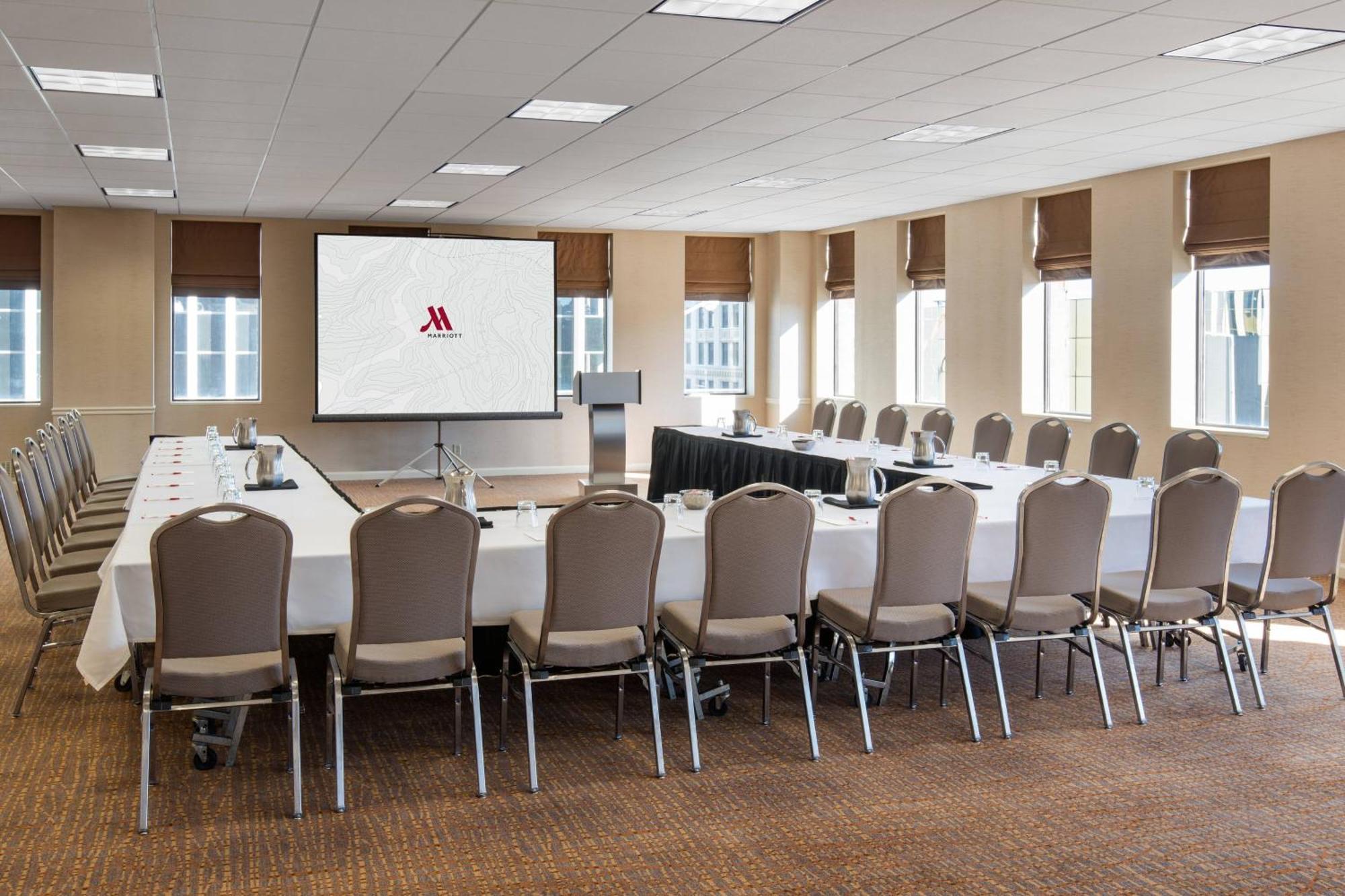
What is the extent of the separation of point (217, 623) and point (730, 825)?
174 centimetres

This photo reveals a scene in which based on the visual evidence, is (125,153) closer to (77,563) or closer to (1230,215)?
(77,563)

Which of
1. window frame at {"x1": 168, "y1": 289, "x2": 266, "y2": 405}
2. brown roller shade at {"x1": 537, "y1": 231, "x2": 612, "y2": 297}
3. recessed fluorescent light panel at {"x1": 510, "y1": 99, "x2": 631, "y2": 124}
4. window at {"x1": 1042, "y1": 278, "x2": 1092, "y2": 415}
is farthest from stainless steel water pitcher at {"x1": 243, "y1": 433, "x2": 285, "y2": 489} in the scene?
brown roller shade at {"x1": 537, "y1": 231, "x2": 612, "y2": 297}

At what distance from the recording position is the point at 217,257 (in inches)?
520

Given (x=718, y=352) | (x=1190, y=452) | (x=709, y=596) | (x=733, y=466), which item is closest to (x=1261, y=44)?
(x=1190, y=452)

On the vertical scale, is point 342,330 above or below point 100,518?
above

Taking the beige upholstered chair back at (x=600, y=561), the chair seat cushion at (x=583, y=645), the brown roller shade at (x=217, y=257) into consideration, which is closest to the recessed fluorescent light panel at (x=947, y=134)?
the beige upholstered chair back at (x=600, y=561)

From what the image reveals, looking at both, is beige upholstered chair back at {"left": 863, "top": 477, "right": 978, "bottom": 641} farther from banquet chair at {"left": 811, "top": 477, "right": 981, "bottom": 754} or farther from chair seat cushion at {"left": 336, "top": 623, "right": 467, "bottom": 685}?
chair seat cushion at {"left": 336, "top": 623, "right": 467, "bottom": 685}

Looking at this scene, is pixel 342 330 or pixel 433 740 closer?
pixel 433 740

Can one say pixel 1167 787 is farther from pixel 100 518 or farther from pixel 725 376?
pixel 725 376

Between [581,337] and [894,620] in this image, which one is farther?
[581,337]

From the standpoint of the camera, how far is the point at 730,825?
3736 mm

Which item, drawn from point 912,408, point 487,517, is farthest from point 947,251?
point 487,517

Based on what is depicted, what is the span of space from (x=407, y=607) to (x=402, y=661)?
0.19 m

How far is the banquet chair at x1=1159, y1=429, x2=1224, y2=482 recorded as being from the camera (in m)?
6.74
